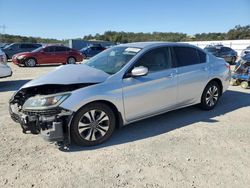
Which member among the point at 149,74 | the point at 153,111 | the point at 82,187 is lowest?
the point at 82,187

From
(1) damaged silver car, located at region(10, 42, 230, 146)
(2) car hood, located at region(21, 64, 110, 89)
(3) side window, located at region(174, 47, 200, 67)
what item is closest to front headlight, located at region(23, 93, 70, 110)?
(1) damaged silver car, located at region(10, 42, 230, 146)

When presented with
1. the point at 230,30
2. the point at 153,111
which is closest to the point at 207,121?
the point at 153,111

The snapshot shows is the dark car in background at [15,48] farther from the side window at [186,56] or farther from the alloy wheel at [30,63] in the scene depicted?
the side window at [186,56]

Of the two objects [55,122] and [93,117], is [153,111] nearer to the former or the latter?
[93,117]

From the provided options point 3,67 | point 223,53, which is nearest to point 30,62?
point 3,67

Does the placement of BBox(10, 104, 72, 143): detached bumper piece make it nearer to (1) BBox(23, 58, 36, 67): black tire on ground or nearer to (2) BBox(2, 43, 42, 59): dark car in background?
(1) BBox(23, 58, 36, 67): black tire on ground

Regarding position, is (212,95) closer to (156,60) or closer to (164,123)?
(164,123)

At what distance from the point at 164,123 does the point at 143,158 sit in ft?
5.28

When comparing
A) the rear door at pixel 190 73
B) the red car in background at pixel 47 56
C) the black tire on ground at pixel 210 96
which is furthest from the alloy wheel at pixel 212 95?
the red car in background at pixel 47 56

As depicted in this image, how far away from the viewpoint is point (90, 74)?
14.4ft

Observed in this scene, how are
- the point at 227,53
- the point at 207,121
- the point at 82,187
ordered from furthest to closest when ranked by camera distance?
the point at 227,53 → the point at 207,121 → the point at 82,187

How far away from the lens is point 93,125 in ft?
13.7

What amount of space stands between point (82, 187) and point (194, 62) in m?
3.78

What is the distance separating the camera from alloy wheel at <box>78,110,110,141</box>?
407cm
